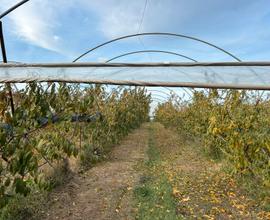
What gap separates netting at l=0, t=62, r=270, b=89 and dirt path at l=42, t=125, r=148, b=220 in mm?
1953

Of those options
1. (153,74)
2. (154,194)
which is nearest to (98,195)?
(154,194)

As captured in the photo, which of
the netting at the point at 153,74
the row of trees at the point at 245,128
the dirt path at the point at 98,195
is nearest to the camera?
the netting at the point at 153,74

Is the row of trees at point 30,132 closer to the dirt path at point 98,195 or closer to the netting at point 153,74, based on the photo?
the netting at point 153,74

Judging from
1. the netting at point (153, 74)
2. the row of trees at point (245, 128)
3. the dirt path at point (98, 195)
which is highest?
the netting at point (153, 74)

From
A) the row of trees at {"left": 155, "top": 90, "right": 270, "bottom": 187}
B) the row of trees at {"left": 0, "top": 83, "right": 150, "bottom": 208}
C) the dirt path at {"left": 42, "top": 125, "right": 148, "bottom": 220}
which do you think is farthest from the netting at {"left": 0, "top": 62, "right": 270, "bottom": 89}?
the dirt path at {"left": 42, "top": 125, "right": 148, "bottom": 220}

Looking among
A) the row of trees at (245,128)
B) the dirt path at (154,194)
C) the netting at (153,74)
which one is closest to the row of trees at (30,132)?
the netting at (153,74)

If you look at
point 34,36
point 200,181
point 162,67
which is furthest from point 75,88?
point 162,67

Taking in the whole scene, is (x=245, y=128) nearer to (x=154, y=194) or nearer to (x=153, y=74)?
(x=154, y=194)

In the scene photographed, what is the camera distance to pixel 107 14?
4.97m

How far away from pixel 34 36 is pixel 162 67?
2.62 meters

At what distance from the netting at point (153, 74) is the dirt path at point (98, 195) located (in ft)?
6.41

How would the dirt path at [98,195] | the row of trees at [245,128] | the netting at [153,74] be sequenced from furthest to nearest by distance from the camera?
the dirt path at [98,195], the row of trees at [245,128], the netting at [153,74]

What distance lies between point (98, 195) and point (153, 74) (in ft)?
9.38

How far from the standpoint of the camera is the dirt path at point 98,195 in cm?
458
